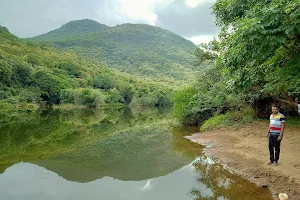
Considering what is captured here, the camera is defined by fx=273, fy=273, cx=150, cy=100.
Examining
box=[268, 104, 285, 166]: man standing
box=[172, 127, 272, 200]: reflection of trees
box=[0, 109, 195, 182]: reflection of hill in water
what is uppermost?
box=[268, 104, 285, 166]: man standing

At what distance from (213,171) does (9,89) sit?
73.8 metres

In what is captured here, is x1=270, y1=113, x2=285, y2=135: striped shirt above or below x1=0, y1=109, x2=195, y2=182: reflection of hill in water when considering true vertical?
above

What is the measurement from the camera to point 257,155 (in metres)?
12.8

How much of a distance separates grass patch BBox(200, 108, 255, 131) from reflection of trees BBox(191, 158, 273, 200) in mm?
10543

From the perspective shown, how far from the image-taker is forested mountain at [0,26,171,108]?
2990 inches

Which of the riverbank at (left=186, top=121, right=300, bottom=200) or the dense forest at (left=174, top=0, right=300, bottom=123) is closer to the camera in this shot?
the dense forest at (left=174, top=0, right=300, bottom=123)

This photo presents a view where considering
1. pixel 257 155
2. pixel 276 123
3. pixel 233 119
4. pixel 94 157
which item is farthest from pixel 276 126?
pixel 233 119

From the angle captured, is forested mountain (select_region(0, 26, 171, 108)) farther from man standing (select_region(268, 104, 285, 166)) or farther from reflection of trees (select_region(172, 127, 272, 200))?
man standing (select_region(268, 104, 285, 166))

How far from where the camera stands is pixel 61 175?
11.6 m

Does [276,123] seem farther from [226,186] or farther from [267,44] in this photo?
[267,44]

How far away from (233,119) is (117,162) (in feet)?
42.0

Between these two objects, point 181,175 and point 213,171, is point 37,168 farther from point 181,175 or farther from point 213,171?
point 213,171

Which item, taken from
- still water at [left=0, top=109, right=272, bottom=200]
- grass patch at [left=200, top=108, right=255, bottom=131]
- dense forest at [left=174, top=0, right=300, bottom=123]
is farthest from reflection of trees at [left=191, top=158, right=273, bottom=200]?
grass patch at [left=200, top=108, right=255, bottom=131]

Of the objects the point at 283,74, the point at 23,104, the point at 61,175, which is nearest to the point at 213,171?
the point at 283,74
